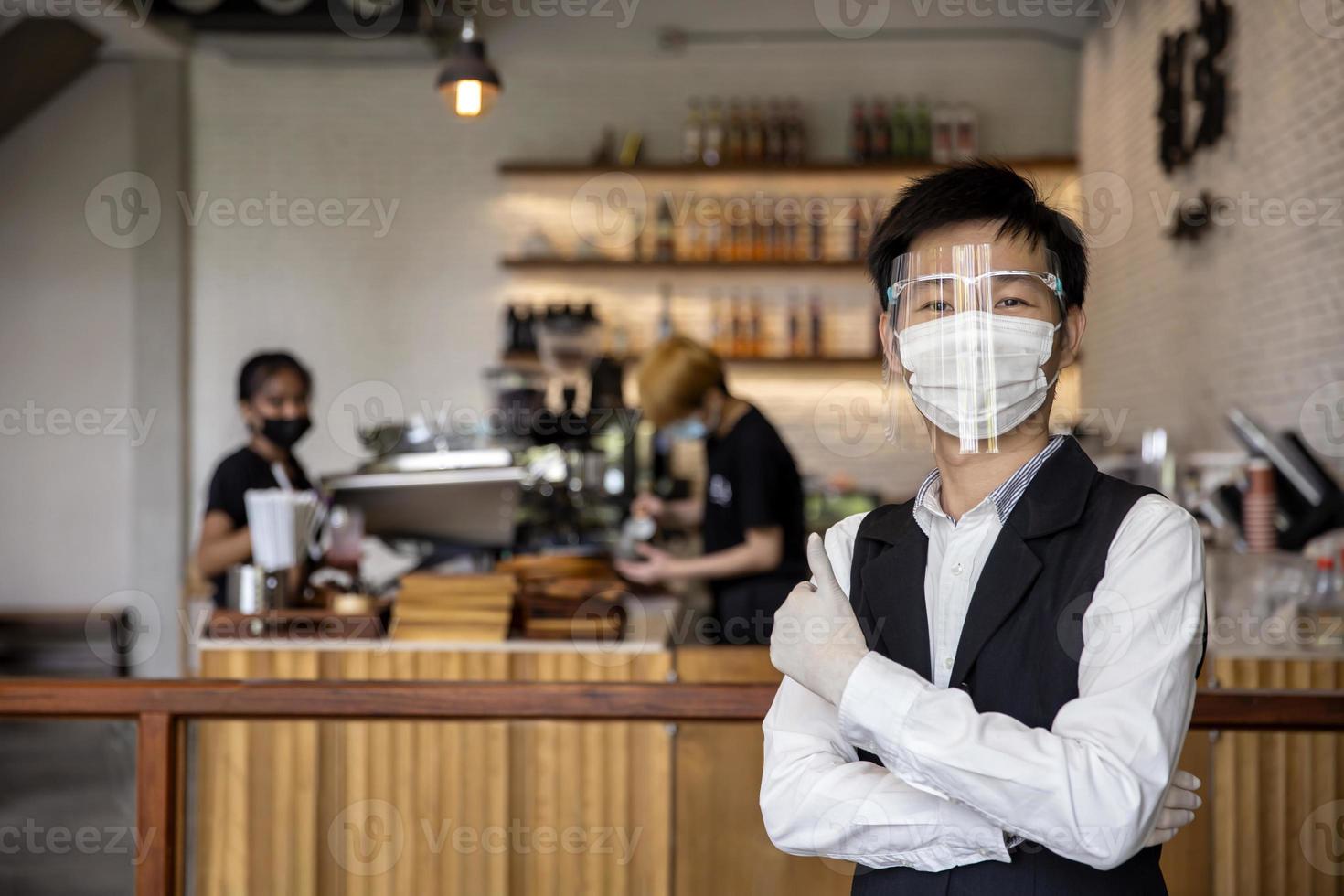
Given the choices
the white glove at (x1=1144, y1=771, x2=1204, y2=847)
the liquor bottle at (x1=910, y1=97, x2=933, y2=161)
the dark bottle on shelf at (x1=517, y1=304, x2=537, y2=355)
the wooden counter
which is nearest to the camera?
the white glove at (x1=1144, y1=771, x2=1204, y2=847)

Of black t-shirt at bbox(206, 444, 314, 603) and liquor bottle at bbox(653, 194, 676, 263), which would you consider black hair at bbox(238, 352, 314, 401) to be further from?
liquor bottle at bbox(653, 194, 676, 263)

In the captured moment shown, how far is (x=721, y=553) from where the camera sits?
315cm

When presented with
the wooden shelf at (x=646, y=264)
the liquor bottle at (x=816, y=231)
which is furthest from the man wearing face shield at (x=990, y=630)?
the liquor bottle at (x=816, y=231)

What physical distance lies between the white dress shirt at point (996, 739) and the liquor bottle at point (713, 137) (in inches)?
208

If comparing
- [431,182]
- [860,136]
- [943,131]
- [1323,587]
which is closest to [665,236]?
[860,136]

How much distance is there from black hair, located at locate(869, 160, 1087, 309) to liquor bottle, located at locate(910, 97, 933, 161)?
208 inches

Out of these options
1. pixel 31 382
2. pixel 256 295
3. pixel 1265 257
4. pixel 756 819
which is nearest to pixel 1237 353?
pixel 1265 257

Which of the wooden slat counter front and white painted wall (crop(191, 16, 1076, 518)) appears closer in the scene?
the wooden slat counter front

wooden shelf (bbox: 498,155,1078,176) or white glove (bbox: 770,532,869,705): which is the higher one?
wooden shelf (bbox: 498,155,1078,176)

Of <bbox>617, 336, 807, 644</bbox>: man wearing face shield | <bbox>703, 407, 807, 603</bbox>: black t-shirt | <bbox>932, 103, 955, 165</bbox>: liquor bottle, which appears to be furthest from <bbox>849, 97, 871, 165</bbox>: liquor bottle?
<bbox>703, 407, 807, 603</bbox>: black t-shirt

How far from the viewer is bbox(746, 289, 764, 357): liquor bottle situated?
20.6 feet

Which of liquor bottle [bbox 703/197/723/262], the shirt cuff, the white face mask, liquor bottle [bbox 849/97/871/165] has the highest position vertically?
liquor bottle [bbox 849/97/871/165]

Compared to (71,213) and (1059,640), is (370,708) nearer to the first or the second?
(1059,640)

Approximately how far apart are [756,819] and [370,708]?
70cm
